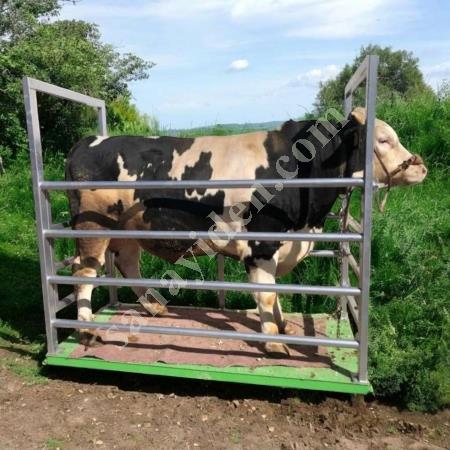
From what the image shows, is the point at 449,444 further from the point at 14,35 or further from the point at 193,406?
the point at 14,35

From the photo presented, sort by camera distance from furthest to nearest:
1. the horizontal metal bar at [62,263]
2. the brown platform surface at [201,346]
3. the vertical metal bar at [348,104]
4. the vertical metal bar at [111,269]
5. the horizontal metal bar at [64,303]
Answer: the vertical metal bar at [111,269] < the vertical metal bar at [348,104] < the horizontal metal bar at [62,263] < the horizontal metal bar at [64,303] < the brown platform surface at [201,346]

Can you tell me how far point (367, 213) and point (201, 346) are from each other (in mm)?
1633

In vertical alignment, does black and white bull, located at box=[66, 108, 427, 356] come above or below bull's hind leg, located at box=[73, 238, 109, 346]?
above

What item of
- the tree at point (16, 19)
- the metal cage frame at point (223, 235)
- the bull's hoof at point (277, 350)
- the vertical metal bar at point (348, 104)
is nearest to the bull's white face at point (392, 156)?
the metal cage frame at point (223, 235)

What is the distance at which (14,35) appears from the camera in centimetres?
1219

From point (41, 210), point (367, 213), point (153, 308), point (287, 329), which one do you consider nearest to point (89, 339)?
point (153, 308)

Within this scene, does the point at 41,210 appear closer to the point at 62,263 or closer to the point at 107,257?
the point at 62,263

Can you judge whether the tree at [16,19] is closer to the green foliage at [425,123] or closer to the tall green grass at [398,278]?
the tall green grass at [398,278]

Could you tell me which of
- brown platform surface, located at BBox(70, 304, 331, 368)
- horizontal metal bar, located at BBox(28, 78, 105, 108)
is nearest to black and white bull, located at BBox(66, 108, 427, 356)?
brown platform surface, located at BBox(70, 304, 331, 368)

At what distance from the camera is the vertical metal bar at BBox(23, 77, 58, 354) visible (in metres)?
3.44

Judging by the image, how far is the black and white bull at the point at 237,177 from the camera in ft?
11.4

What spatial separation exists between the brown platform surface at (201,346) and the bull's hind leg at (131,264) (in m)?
0.09

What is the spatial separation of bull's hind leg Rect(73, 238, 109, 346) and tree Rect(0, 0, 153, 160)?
7846mm

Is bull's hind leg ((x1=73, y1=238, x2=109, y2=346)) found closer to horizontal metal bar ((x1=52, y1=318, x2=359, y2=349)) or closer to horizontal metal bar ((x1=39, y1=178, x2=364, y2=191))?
horizontal metal bar ((x1=52, y1=318, x2=359, y2=349))
